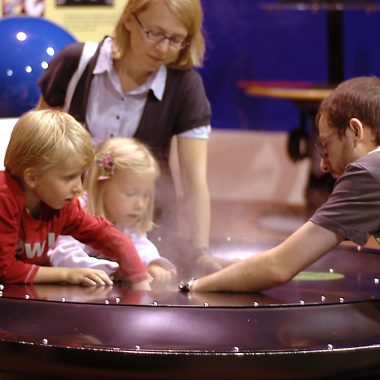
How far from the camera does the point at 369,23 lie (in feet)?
19.9

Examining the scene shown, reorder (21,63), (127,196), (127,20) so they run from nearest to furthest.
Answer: (127,196)
(127,20)
(21,63)

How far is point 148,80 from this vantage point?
9.88 feet

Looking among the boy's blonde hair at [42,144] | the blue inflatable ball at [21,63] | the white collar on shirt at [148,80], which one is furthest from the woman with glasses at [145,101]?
the boy's blonde hair at [42,144]

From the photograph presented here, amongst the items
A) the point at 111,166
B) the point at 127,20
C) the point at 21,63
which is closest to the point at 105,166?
the point at 111,166

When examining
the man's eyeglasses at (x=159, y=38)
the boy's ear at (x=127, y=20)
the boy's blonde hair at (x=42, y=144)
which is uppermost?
the boy's ear at (x=127, y=20)

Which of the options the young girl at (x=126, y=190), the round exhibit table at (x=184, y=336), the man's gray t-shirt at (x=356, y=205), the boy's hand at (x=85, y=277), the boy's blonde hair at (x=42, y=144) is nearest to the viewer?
the round exhibit table at (x=184, y=336)

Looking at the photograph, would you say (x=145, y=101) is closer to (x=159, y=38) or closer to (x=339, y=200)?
(x=159, y=38)

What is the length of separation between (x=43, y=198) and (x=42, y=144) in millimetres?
126

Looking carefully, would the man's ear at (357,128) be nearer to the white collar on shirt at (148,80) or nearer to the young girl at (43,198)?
the young girl at (43,198)

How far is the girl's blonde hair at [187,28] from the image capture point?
9.27 feet

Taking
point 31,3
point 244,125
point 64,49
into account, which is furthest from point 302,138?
point 64,49

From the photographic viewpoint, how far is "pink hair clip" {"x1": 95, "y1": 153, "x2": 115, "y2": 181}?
2.80 meters

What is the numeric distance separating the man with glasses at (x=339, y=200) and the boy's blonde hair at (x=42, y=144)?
415mm

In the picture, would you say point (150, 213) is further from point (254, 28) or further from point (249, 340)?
point (254, 28)
